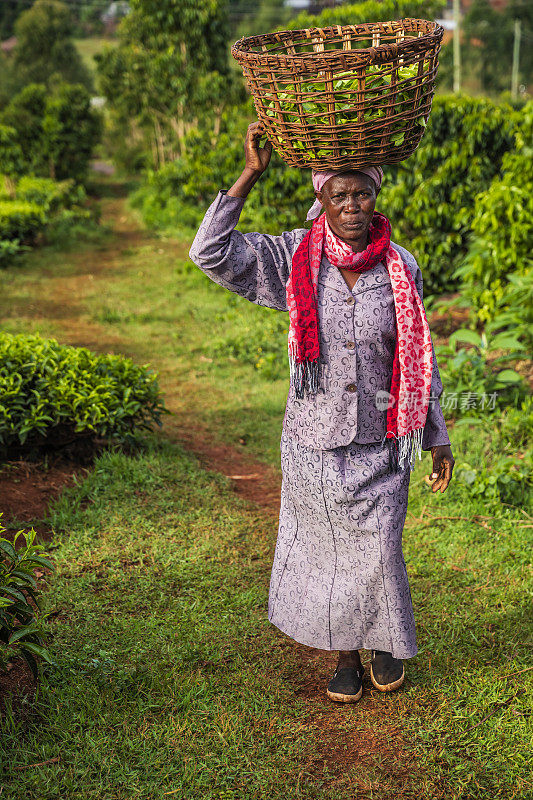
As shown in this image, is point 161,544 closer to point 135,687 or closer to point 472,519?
point 135,687

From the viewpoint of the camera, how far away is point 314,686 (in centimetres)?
281

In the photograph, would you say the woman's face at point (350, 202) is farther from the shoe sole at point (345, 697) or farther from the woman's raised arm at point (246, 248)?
the shoe sole at point (345, 697)

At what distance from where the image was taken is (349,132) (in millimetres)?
2102

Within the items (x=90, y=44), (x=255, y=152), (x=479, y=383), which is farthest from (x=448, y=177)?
(x=90, y=44)

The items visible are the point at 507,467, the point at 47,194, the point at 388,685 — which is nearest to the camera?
the point at 388,685

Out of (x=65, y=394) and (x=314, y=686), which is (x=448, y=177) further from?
(x=314, y=686)

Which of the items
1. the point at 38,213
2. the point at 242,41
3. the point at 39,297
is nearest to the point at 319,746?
the point at 242,41

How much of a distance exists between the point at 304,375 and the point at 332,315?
219 millimetres

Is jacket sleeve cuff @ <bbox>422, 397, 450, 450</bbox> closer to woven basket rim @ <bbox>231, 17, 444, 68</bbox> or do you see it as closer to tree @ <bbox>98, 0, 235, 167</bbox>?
woven basket rim @ <bbox>231, 17, 444, 68</bbox>

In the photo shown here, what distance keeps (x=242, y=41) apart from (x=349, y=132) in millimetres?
570

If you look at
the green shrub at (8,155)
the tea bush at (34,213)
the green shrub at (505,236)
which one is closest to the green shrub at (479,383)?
the green shrub at (505,236)

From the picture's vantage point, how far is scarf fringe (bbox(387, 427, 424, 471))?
2.49 metres

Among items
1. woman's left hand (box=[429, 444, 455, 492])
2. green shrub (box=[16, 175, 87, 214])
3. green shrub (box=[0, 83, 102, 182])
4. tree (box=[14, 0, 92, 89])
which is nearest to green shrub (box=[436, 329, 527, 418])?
woman's left hand (box=[429, 444, 455, 492])

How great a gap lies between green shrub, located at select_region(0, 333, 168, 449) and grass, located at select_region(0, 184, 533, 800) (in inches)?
10.0
